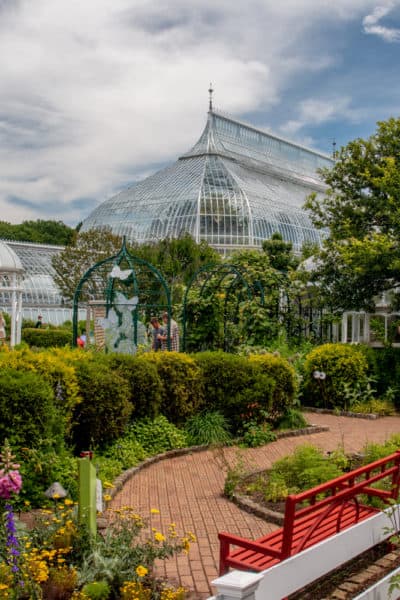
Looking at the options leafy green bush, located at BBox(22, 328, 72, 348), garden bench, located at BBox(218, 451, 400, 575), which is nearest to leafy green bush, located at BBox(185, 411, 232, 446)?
garden bench, located at BBox(218, 451, 400, 575)

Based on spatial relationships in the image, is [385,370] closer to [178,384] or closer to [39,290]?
[178,384]

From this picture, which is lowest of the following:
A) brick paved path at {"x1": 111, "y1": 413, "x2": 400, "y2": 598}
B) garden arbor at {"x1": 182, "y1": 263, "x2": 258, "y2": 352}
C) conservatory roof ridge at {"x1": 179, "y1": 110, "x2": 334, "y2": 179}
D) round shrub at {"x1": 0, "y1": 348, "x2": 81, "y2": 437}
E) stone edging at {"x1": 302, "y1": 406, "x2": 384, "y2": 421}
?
brick paved path at {"x1": 111, "y1": 413, "x2": 400, "y2": 598}

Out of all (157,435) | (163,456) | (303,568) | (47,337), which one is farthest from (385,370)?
(47,337)

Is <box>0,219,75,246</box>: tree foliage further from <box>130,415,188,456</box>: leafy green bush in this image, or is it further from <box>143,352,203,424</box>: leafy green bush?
<box>130,415,188,456</box>: leafy green bush

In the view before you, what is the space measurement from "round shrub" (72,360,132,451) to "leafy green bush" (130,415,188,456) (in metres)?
0.63

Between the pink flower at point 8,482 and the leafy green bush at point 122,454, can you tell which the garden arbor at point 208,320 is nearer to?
the leafy green bush at point 122,454

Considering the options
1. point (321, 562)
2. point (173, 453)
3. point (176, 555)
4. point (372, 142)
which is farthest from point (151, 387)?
point (372, 142)

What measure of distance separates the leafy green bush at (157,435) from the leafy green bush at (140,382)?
4.7 inches

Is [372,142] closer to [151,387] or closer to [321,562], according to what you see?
[151,387]

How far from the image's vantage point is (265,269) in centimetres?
1731

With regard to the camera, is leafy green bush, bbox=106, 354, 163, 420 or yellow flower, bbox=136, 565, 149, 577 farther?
leafy green bush, bbox=106, 354, 163, 420

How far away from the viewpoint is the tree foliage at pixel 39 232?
186 feet

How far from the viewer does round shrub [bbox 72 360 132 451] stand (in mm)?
7164

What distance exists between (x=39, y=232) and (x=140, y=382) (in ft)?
174
